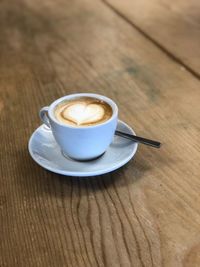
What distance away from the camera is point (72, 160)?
27.2 inches

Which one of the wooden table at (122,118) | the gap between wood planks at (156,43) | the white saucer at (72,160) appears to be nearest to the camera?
the wooden table at (122,118)

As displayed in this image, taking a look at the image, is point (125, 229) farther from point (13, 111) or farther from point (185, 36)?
point (185, 36)

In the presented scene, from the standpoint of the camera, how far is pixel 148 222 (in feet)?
1.90

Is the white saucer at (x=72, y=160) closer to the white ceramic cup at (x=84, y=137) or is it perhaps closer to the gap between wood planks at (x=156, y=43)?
the white ceramic cup at (x=84, y=137)

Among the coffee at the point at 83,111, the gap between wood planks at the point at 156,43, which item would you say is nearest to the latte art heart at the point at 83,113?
the coffee at the point at 83,111

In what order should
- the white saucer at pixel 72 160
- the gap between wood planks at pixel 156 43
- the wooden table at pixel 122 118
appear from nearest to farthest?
1. the wooden table at pixel 122 118
2. the white saucer at pixel 72 160
3. the gap between wood planks at pixel 156 43

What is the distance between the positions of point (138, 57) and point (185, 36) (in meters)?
0.20

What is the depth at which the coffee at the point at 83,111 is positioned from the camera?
0.67m

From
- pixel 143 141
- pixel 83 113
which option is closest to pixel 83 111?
pixel 83 113

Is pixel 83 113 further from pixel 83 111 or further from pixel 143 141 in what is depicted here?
pixel 143 141

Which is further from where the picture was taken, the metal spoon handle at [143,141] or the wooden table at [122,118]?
the metal spoon handle at [143,141]

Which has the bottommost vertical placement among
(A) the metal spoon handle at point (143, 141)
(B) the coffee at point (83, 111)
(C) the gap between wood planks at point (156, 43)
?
(C) the gap between wood planks at point (156, 43)

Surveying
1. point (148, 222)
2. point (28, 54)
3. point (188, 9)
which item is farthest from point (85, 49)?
point (148, 222)

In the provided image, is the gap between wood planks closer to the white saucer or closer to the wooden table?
the wooden table
